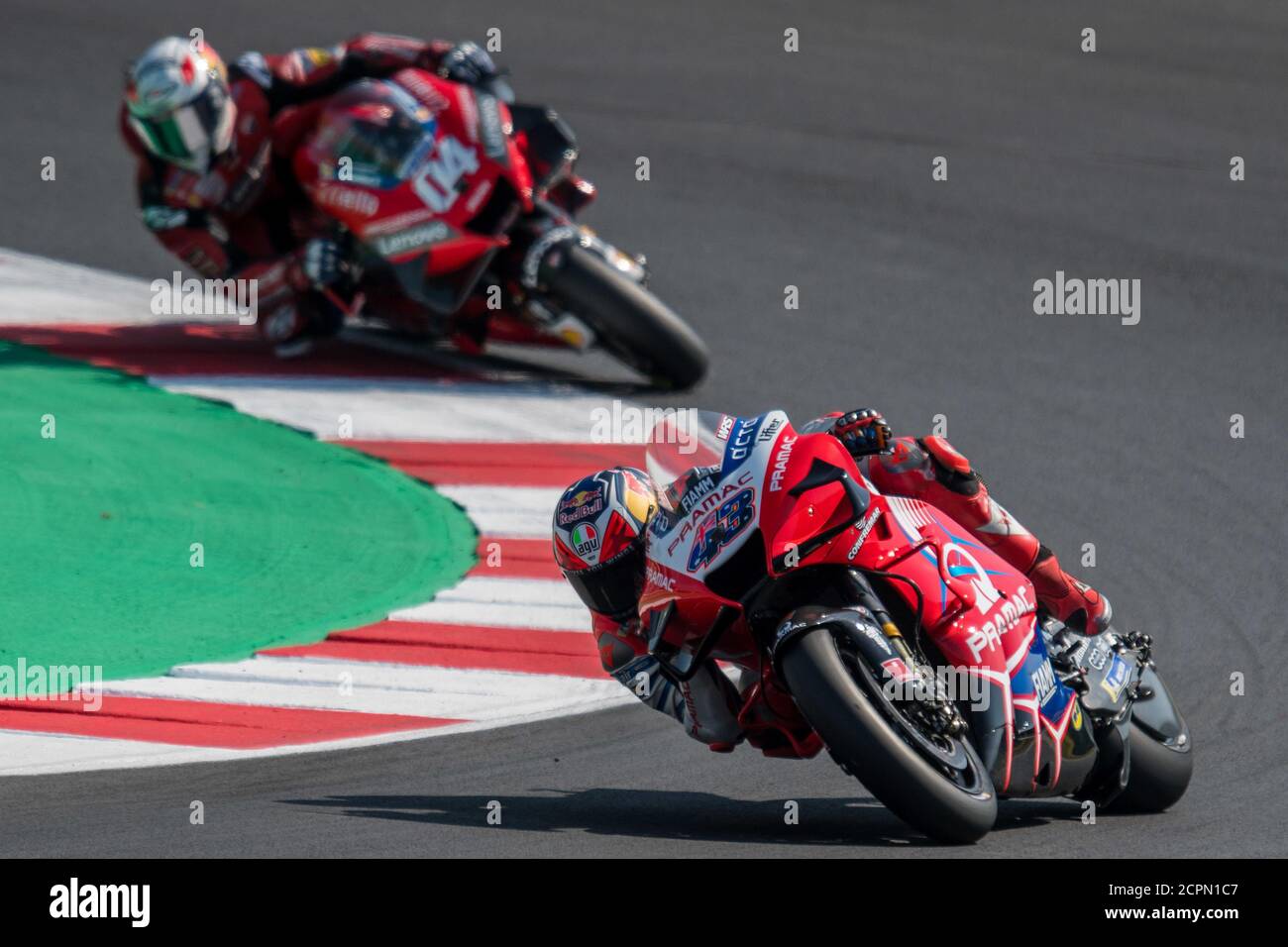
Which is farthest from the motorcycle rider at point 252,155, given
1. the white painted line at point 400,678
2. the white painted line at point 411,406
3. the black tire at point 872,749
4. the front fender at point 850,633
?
the black tire at point 872,749

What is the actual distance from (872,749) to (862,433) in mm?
1131

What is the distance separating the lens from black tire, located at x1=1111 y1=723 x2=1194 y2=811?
613cm

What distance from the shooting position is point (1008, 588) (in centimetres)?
584

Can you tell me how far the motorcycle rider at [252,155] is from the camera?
408 inches

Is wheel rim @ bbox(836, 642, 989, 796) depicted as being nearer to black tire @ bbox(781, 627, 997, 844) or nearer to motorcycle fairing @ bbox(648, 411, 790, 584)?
black tire @ bbox(781, 627, 997, 844)

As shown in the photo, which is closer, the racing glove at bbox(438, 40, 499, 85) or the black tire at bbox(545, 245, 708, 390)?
the black tire at bbox(545, 245, 708, 390)

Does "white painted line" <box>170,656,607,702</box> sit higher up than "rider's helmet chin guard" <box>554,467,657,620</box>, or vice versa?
"rider's helmet chin guard" <box>554,467,657,620</box>

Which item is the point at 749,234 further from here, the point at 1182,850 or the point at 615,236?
the point at 1182,850

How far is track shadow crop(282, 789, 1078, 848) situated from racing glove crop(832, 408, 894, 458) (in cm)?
107

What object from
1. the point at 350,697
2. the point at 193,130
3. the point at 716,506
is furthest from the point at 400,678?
the point at 193,130

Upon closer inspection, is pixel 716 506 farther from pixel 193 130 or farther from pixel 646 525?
pixel 193 130

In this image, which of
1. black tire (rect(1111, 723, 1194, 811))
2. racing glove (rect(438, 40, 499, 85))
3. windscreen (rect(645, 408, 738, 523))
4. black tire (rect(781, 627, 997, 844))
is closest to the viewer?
black tire (rect(781, 627, 997, 844))

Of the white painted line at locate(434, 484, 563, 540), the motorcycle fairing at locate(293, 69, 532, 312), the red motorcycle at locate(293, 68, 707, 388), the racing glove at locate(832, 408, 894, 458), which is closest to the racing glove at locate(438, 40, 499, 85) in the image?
the red motorcycle at locate(293, 68, 707, 388)
